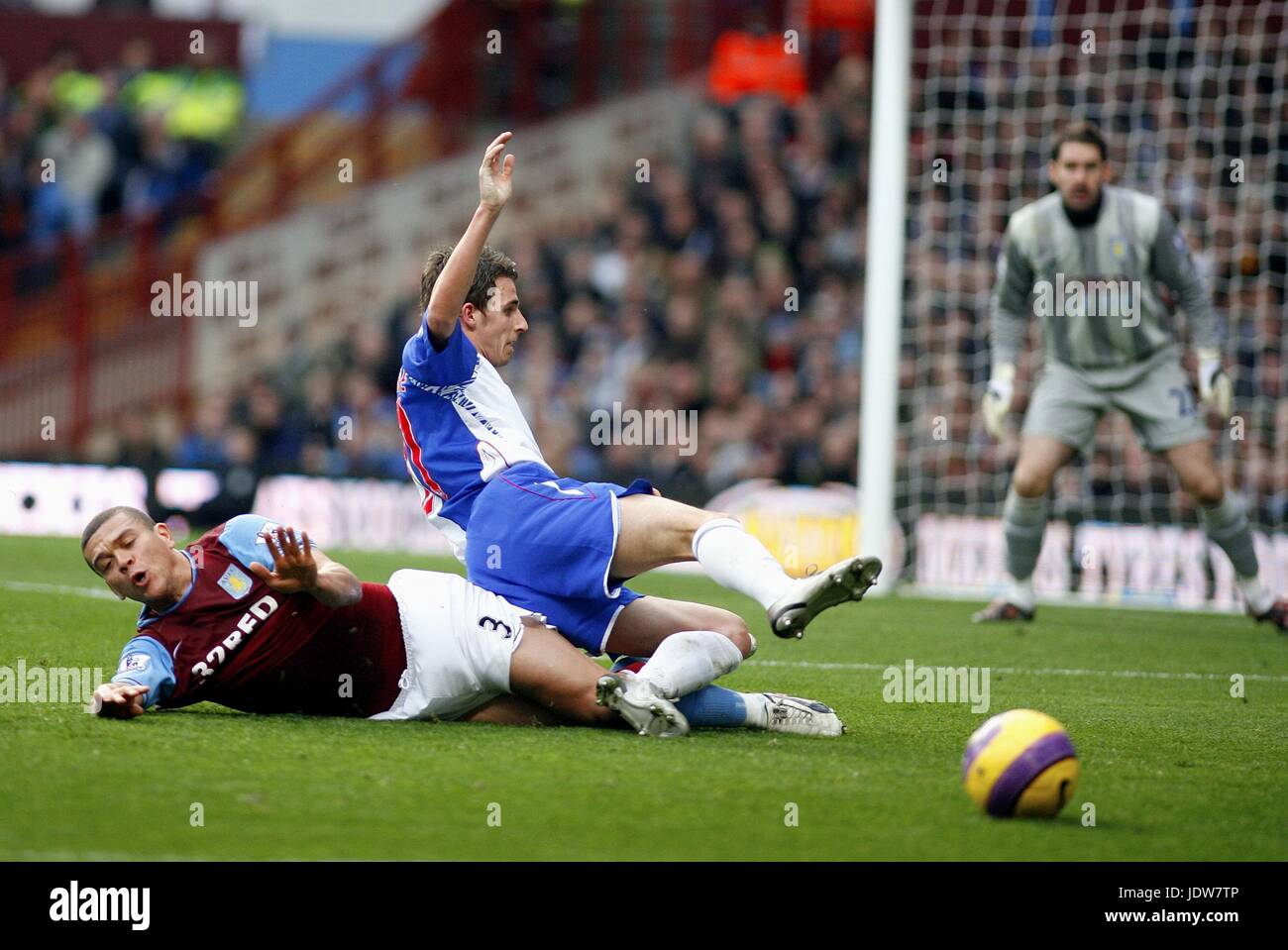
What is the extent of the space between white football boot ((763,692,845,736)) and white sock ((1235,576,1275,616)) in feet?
15.2

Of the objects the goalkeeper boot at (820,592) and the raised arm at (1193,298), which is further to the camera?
the raised arm at (1193,298)

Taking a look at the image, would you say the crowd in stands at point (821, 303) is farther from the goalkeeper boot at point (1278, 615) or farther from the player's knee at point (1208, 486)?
the goalkeeper boot at point (1278, 615)

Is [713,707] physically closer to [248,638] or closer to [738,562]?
[738,562]

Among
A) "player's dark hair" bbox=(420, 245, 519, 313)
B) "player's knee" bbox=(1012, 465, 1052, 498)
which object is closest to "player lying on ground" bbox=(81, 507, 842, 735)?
"player's dark hair" bbox=(420, 245, 519, 313)

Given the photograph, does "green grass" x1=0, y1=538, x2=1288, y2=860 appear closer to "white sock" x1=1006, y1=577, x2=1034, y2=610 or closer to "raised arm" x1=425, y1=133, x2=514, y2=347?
"raised arm" x1=425, y1=133, x2=514, y2=347

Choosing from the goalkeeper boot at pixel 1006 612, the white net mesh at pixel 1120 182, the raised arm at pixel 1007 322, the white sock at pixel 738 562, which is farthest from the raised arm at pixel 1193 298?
the white sock at pixel 738 562

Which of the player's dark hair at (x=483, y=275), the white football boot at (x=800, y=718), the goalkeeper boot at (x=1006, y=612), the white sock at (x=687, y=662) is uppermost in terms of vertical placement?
the player's dark hair at (x=483, y=275)

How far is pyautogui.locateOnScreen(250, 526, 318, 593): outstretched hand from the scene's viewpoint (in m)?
4.54

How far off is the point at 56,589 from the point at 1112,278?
574 cm

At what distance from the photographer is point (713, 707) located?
17.0 ft

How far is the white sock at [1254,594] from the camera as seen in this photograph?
905cm

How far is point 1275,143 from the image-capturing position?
1293 centimetres

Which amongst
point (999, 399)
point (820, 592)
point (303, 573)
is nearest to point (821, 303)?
point (999, 399)

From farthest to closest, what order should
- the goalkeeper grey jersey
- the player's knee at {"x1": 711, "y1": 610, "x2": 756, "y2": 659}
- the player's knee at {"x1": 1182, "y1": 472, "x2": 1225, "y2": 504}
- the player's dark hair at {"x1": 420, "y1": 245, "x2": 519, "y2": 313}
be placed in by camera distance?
the goalkeeper grey jersey
the player's knee at {"x1": 1182, "y1": 472, "x2": 1225, "y2": 504}
the player's dark hair at {"x1": 420, "y1": 245, "x2": 519, "y2": 313}
the player's knee at {"x1": 711, "y1": 610, "x2": 756, "y2": 659}
